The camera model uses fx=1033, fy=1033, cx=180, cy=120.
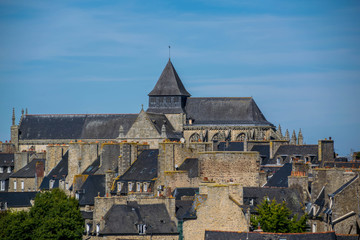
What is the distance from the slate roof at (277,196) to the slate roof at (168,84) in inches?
2585

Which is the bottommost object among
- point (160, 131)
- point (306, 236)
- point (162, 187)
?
point (306, 236)

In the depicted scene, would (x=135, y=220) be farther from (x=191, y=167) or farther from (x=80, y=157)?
(x=80, y=157)

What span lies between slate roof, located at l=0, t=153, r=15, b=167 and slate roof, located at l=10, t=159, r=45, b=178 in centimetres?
768

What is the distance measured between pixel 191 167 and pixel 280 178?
21.9 feet

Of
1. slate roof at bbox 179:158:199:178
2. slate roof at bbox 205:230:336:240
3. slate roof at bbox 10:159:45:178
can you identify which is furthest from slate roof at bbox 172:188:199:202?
slate roof at bbox 10:159:45:178

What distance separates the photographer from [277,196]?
221 ft

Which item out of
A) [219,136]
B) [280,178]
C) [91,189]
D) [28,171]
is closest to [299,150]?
[280,178]

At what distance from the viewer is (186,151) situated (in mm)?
81500

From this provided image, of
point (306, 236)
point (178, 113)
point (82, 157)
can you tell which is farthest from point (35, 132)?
point (306, 236)

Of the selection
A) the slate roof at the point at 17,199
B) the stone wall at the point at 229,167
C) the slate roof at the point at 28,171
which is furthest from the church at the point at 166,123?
the stone wall at the point at 229,167

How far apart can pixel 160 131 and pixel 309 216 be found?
186 feet

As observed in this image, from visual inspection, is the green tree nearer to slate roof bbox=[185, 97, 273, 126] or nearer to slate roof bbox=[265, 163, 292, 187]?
slate roof bbox=[265, 163, 292, 187]

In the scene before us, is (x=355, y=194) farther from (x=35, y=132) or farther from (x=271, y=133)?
(x=35, y=132)

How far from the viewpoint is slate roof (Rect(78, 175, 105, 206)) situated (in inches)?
3285
